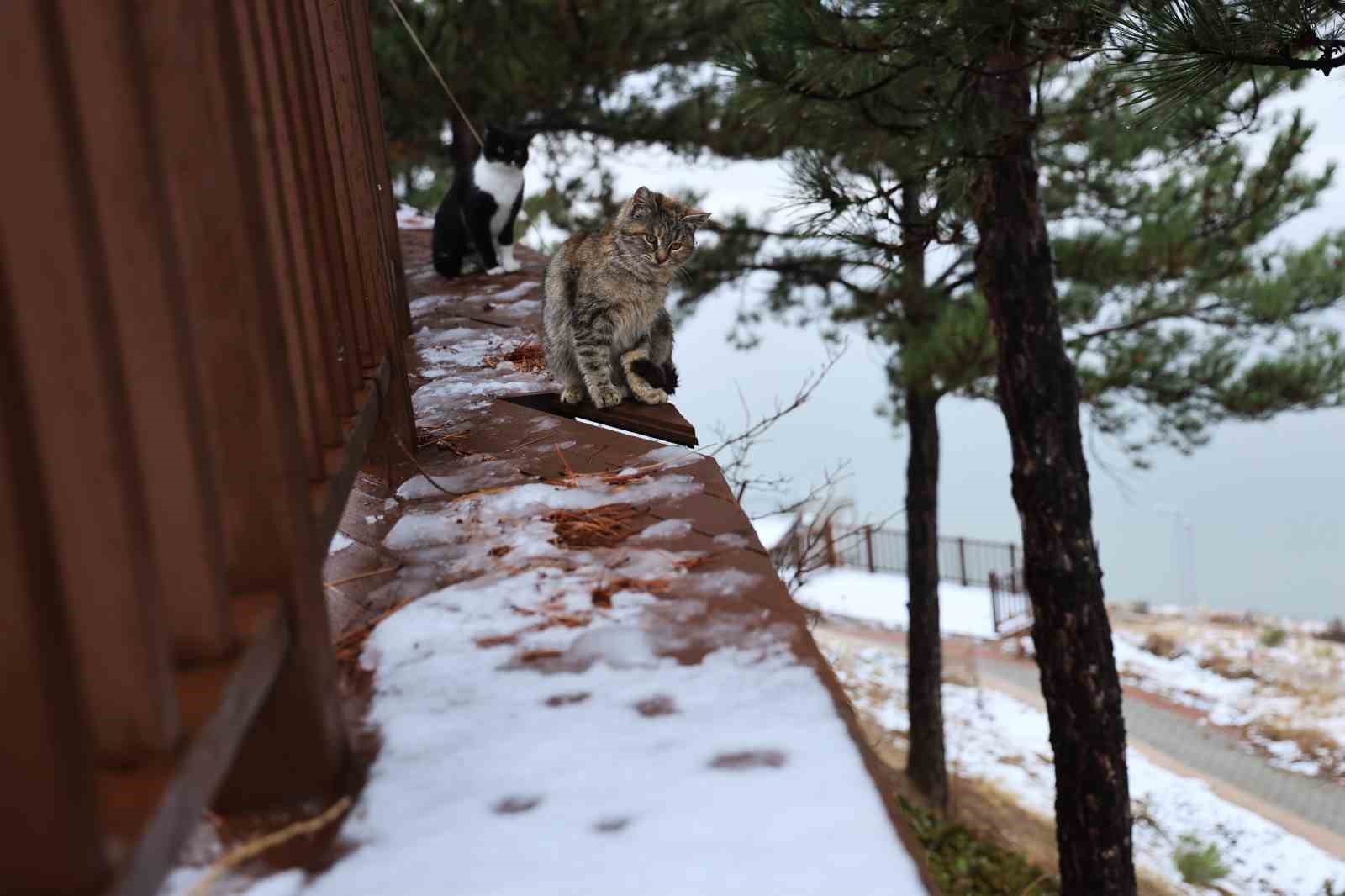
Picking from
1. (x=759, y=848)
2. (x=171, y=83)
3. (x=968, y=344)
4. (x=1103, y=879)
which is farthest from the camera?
(x=968, y=344)

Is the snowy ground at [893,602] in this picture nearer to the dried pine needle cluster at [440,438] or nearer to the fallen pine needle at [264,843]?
the dried pine needle cluster at [440,438]

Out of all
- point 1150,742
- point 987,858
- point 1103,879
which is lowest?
point 1150,742

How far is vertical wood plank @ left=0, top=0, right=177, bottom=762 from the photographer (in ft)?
2.73

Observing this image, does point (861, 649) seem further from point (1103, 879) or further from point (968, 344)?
point (1103, 879)

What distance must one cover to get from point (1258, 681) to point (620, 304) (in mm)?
11090

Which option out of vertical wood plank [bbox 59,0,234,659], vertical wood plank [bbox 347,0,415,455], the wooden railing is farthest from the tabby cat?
vertical wood plank [bbox 59,0,234,659]

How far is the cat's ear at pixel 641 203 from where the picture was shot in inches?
125

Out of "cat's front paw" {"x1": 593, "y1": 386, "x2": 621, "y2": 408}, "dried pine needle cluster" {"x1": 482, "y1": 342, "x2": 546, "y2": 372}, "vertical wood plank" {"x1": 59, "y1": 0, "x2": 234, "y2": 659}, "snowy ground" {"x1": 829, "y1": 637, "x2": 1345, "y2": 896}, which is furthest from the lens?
"snowy ground" {"x1": 829, "y1": 637, "x2": 1345, "y2": 896}

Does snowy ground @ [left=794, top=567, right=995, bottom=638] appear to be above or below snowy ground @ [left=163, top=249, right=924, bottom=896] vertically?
below

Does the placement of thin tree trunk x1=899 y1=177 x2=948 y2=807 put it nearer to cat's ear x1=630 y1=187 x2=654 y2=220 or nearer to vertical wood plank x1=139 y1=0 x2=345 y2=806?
cat's ear x1=630 y1=187 x2=654 y2=220

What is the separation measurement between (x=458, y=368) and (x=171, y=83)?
234cm

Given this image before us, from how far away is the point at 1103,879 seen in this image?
4.04 metres

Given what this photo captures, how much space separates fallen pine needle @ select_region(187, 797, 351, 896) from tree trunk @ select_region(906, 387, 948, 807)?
6.85 metres

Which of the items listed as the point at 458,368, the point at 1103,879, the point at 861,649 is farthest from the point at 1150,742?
the point at 458,368
